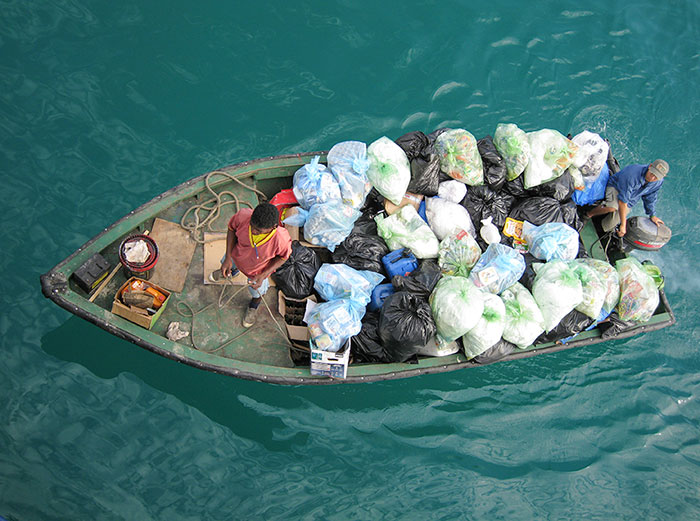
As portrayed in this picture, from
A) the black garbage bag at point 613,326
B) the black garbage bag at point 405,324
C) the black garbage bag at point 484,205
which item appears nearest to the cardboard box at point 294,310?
the black garbage bag at point 405,324

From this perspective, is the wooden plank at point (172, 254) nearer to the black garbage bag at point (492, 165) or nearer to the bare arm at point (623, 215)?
the black garbage bag at point (492, 165)

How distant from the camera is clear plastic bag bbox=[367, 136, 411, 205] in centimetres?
598

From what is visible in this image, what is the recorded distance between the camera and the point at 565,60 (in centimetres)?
864

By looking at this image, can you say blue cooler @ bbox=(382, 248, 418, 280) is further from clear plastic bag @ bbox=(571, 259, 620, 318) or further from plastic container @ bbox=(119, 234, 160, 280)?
plastic container @ bbox=(119, 234, 160, 280)

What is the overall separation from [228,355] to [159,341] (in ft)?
2.29

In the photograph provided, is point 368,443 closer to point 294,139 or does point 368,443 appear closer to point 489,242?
point 489,242

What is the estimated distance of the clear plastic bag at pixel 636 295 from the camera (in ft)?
20.0

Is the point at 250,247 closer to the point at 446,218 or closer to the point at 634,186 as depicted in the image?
the point at 446,218

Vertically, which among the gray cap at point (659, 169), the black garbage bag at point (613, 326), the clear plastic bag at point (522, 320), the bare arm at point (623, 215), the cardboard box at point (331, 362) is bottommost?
the black garbage bag at point (613, 326)

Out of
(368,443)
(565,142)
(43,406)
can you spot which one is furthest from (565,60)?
(43,406)

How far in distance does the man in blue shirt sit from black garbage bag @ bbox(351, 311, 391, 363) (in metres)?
3.34

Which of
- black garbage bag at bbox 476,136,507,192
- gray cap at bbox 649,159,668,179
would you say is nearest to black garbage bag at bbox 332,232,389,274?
black garbage bag at bbox 476,136,507,192

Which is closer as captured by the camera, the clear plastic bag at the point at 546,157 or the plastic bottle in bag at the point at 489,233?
the plastic bottle in bag at the point at 489,233

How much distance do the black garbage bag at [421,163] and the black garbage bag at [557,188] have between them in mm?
1309
